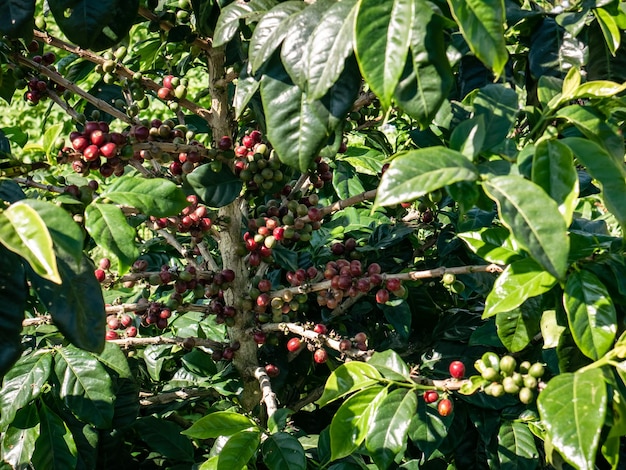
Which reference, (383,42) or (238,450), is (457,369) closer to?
(238,450)

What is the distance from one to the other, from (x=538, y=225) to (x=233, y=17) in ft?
1.89

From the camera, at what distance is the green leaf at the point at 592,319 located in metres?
0.97

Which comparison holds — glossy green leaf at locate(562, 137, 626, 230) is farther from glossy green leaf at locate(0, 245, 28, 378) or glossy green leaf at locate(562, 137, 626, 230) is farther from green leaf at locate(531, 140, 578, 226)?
glossy green leaf at locate(0, 245, 28, 378)

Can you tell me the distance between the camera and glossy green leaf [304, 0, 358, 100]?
87 cm

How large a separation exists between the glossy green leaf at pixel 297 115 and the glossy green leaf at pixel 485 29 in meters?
0.19

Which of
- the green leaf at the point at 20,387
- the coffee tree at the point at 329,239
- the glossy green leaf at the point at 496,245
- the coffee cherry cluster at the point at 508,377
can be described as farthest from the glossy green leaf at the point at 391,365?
the green leaf at the point at 20,387

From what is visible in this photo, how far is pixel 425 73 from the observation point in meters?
0.88

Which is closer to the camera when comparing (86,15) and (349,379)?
(86,15)

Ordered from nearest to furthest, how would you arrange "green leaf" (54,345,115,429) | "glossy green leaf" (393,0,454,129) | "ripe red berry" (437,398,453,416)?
"glossy green leaf" (393,0,454,129), "ripe red berry" (437,398,453,416), "green leaf" (54,345,115,429)

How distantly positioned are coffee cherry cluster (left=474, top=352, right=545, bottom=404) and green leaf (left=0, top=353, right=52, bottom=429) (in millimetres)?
808

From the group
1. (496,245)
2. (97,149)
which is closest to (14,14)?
(97,149)

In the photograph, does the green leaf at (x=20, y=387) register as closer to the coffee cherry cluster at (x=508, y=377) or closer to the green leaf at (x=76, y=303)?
the green leaf at (x=76, y=303)

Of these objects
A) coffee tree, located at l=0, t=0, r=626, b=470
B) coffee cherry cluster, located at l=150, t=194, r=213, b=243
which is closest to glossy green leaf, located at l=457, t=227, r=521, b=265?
coffee tree, located at l=0, t=0, r=626, b=470

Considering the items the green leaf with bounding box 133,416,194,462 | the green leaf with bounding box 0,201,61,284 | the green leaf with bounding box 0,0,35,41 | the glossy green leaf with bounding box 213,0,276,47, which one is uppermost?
the green leaf with bounding box 0,0,35,41
